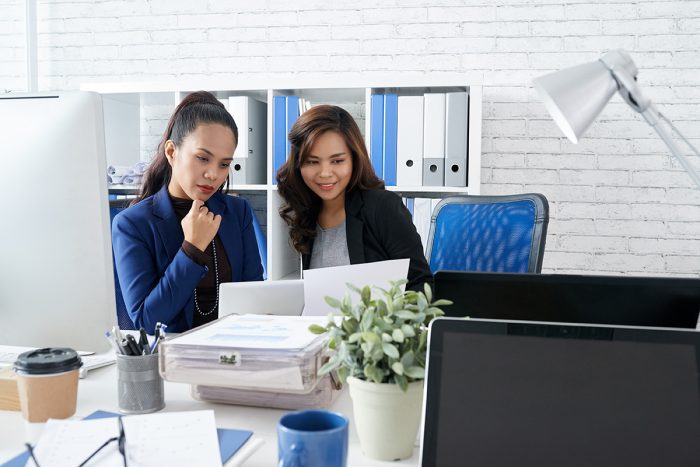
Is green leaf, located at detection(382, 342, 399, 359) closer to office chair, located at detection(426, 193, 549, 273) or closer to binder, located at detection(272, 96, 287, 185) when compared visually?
office chair, located at detection(426, 193, 549, 273)

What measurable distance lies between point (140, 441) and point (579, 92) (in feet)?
2.16

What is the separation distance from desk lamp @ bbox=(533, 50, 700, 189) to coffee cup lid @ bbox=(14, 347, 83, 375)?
690 millimetres

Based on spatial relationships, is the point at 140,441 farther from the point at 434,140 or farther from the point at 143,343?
the point at 434,140

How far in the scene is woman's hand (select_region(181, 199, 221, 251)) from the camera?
1502 mm

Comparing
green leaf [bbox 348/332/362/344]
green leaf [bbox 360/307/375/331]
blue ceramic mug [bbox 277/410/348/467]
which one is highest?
green leaf [bbox 360/307/375/331]

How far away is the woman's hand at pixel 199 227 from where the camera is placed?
1502 millimetres

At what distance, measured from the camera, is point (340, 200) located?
1.98 meters

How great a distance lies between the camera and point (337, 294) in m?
1.13

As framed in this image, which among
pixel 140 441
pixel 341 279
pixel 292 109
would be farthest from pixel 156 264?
pixel 292 109

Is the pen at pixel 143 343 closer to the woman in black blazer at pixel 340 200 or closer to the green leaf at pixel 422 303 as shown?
the green leaf at pixel 422 303

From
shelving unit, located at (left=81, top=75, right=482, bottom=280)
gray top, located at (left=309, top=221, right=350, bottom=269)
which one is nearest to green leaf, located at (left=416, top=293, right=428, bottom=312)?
gray top, located at (left=309, top=221, right=350, bottom=269)

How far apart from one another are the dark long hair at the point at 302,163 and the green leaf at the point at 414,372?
4.16ft

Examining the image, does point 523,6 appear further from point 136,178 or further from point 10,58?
point 10,58

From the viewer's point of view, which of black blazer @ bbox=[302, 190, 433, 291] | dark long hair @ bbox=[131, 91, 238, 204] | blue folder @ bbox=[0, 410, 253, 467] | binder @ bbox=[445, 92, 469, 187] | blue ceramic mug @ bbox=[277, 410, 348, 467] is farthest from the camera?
binder @ bbox=[445, 92, 469, 187]
